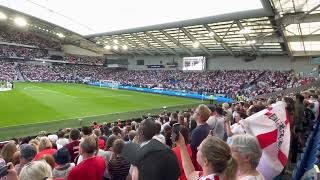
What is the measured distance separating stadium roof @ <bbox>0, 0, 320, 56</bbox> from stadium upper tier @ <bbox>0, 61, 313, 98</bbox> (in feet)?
11.8

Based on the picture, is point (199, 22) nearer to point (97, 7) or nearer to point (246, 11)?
point (246, 11)

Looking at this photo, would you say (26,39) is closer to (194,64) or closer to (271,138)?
(194,64)

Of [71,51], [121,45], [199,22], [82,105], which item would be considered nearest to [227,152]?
[82,105]

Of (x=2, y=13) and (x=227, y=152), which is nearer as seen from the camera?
(x=227, y=152)

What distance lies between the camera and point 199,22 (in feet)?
115

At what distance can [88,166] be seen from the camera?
14.1 ft

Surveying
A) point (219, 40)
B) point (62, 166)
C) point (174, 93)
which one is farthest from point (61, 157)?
point (174, 93)

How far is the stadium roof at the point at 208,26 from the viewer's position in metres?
27.3

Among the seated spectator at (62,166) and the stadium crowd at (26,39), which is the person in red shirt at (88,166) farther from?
the stadium crowd at (26,39)

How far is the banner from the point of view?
3.58 metres

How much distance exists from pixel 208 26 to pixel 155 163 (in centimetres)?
3522

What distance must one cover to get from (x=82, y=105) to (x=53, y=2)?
21.9 metres

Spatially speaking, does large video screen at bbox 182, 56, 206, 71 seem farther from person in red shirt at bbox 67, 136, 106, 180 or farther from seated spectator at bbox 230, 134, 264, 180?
seated spectator at bbox 230, 134, 264, 180

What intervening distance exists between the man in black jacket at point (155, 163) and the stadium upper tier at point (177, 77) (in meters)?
31.8
